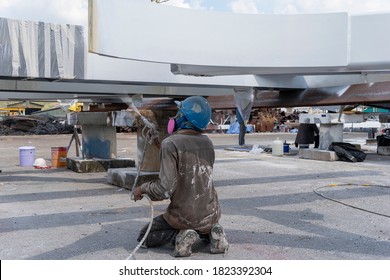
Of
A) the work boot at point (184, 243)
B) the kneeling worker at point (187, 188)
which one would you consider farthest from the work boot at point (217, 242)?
the work boot at point (184, 243)

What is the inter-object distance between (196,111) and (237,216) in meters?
2.12

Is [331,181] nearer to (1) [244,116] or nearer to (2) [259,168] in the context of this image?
(2) [259,168]

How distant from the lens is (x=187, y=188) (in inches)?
178

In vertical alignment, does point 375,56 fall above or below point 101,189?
above

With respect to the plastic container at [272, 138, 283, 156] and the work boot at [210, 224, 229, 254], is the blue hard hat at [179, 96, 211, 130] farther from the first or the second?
the plastic container at [272, 138, 283, 156]

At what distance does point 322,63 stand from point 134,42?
6.35 feet

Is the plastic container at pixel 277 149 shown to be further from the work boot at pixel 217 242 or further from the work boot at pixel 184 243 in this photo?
the work boot at pixel 184 243

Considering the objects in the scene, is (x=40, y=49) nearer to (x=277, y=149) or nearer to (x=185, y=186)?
(x=185, y=186)

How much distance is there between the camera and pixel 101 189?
858cm

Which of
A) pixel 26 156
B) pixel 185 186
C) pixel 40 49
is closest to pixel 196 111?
pixel 185 186

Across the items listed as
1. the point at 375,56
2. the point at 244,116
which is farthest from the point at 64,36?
the point at 244,116

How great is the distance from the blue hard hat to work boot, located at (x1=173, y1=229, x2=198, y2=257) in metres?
1.04

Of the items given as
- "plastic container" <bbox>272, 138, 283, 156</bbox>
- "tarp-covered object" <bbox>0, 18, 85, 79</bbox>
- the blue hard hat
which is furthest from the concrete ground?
"plastic container" <bbox>272, 138, 283, 156</bbox>

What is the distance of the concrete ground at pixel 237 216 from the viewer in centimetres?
469
